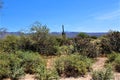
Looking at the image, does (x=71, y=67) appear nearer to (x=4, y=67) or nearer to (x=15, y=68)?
(x=15, y=68)

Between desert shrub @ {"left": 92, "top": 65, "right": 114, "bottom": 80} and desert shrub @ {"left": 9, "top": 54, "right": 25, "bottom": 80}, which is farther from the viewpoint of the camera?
desert shrub @ {"left": 9, "top": 54, "right": 25, "bottom": 80}

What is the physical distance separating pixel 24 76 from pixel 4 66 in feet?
3.61

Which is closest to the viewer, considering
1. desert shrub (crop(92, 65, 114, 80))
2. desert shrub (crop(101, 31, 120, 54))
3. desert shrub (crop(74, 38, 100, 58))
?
desert shrub (crop(92, 65, 114, 80))

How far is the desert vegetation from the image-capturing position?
12.0m

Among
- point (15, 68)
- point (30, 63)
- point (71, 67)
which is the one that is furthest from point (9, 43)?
point (71, 67)

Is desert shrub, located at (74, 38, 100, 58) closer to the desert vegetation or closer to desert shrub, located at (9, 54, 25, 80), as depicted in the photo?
the desert vegetation

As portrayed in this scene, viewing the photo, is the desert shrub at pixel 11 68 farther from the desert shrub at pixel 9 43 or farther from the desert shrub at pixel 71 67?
the desert shrub at pixel 9 43

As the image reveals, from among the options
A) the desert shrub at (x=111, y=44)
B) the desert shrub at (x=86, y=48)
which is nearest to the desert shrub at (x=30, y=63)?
the desert shrub at (x=86, y=48)

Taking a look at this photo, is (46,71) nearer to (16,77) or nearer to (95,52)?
(16,77)

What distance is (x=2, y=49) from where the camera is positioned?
16969 mm

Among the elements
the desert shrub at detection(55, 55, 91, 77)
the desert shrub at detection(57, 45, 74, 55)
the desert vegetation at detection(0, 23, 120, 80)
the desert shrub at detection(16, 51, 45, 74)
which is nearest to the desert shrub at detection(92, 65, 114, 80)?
the desert vegetation at detection(0, 23, 120, 80)

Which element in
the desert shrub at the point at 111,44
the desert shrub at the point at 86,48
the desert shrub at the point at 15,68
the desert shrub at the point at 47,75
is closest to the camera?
the desert shrub at the point at 47,75

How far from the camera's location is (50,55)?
58.7 ft

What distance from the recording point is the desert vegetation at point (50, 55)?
1197 cm
